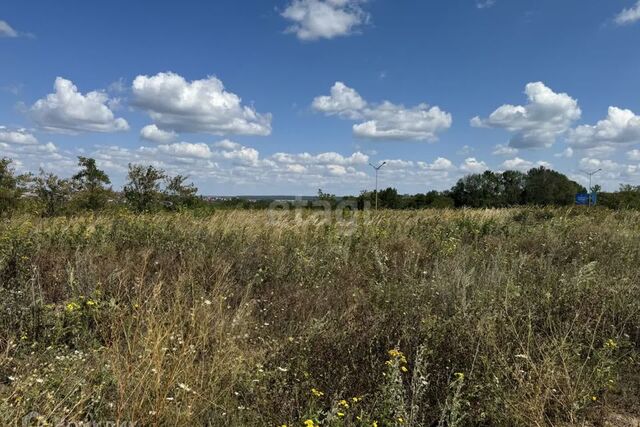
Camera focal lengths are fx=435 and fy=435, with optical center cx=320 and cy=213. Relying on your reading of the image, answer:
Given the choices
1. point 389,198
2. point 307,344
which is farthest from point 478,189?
point 307,344

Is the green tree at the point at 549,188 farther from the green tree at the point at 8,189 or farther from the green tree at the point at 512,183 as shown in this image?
the green tree at the point at 8,189

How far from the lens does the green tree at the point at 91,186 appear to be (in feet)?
63.7

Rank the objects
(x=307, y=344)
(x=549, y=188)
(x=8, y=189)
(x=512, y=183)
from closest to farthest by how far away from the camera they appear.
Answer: (x=307, y=344)
(x=8, y=189)
(x=549, y=188)
(x=512, y=183)

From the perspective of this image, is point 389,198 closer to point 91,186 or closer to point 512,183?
point 91,186

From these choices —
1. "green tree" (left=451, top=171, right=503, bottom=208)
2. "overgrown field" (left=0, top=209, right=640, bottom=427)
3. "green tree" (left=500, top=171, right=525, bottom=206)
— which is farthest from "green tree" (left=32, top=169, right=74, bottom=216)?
"green tree" (left=500, top=171, right=525, bottom=206)

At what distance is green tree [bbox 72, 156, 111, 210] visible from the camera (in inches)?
764

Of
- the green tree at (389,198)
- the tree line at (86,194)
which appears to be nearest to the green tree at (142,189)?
the tree line at (86,194)

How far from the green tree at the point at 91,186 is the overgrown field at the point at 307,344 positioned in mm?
14097

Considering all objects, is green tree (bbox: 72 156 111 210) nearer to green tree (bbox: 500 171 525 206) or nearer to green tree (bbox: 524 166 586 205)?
green tree (bbox: 524 166 586 205)

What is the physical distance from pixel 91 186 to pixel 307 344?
20.8 metres

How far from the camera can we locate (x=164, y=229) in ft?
28.6

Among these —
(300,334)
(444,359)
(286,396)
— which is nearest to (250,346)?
(300,334)

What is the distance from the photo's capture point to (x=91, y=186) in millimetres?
21078

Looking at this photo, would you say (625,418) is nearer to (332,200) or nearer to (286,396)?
(286,396)
